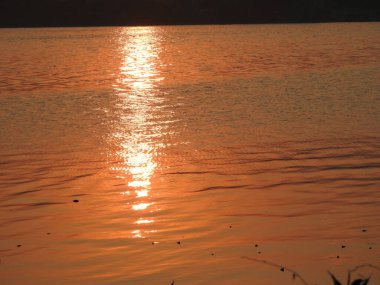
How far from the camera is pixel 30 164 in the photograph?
20.9 meters

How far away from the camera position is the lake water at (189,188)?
39.6 ft

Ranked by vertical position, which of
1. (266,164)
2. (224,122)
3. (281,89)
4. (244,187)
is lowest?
(244,187)

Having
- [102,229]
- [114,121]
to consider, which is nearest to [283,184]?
[102,229]

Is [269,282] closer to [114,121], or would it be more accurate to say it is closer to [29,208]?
[29,208]

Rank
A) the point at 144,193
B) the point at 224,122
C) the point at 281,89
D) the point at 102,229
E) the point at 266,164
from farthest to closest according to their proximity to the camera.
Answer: the point at 281,89 < the point at 224,122 < the point at 266,164 < the point at 144,193 < the point at 102,229

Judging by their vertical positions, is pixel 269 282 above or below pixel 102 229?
below

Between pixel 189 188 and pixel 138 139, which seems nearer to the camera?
pixel 189 188

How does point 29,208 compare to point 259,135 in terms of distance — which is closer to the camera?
point 29,208

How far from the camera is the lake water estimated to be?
1206cm

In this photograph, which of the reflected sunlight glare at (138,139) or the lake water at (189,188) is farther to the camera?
the reflected sunlight glare at (138,139)

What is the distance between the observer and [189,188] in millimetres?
17422

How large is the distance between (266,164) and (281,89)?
73.6 ft

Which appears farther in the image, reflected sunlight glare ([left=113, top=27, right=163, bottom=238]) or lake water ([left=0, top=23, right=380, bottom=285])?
reflected sunlight glare ([left=113, top=27, right=163, bottom=238])

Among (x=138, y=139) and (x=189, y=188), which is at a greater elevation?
(x=138, y=139)
